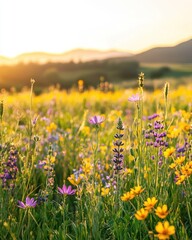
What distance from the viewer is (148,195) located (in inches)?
98.6

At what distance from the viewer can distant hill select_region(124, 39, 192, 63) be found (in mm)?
81075

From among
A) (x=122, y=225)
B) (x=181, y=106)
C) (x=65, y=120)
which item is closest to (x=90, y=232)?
(x=122, y=225)

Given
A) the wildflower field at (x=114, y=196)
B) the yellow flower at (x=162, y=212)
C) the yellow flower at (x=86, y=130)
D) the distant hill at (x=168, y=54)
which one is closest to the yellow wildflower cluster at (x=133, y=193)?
the wildflower field at (x=114, y=196)

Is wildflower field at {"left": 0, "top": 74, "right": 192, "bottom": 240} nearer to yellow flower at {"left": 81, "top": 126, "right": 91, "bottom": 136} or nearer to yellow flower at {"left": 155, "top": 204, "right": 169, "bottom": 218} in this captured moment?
yellow flower at {"left": 155, "top": 204, "right": 169, "bottom": 218}

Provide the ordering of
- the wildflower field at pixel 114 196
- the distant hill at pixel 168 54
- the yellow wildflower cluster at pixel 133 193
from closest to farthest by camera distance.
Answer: the yellow wildflower cluster at pixel 133 193, the wildflower field at pixel 114 196, the distant hill at pixel 168 54

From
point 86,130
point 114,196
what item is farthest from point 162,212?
point 86,130

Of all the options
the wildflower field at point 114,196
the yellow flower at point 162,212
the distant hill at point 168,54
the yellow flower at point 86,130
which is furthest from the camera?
the distant hill at point 168,54

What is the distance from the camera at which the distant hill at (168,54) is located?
81075 millimetres

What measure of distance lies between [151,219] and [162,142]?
513 millimetres

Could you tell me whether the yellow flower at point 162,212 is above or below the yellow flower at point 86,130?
above

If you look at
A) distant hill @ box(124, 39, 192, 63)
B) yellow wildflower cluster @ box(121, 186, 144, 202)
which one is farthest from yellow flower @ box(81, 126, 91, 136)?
distant hill @ box(124, 39, 192, 63)

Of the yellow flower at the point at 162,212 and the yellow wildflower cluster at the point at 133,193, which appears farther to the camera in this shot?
the yellow wildflower cluster at the point at 133,193

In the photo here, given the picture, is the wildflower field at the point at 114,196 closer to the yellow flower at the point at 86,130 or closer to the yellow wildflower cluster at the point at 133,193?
the yellow wildflower cluster at the point at 133,193

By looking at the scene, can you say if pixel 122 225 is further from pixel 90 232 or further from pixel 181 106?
pixel 181 106
